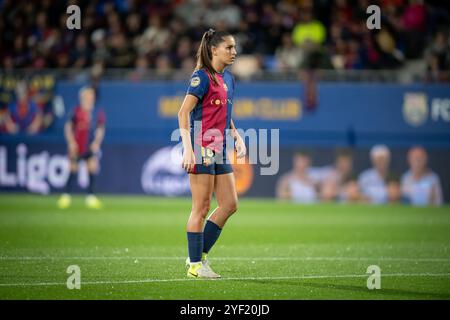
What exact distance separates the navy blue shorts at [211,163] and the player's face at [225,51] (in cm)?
90

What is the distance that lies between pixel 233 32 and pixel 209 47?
13994 mm

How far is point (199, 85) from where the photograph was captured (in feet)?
30.0

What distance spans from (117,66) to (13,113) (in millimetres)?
2806

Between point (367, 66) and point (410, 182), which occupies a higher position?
point (367, 66)

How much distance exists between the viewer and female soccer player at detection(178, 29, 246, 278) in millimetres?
9242

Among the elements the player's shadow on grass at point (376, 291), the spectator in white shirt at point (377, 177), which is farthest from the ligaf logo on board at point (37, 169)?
the player's shadow on grass at point (376, 291)

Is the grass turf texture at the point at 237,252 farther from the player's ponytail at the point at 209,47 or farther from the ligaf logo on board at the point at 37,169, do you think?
the ligaf logo on board at the point at 37,169

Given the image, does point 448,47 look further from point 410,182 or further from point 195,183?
point 195,183

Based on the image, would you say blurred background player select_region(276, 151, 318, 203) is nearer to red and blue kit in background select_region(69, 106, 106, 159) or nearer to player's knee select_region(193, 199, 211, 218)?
red and blue kit in background select_region(69, 106, 106, 159)

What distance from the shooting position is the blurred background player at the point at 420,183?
20.8 m

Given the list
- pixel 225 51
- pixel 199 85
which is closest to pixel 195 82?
pixel 199 85
